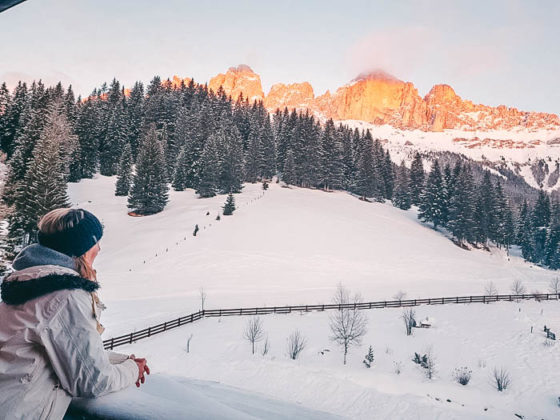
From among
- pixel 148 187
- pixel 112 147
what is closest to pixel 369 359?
pixel 148 187

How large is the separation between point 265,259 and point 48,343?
1504 inches

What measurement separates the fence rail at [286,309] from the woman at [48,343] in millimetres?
17615

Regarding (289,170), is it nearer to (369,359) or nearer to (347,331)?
(347,331)

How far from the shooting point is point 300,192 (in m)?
70.6

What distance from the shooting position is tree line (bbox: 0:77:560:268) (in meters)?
59.9

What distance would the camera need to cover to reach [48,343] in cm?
169

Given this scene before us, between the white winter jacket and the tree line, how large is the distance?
5412 centimetres

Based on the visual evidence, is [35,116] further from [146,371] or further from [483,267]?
[483,267]

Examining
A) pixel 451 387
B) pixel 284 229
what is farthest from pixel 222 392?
pixel 284 229

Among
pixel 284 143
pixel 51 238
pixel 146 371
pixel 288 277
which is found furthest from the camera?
pixel 284 143

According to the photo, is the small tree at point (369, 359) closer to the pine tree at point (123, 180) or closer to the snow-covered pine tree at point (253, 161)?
the pine tree at point (123, 180)

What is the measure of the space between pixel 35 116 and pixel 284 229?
134ft

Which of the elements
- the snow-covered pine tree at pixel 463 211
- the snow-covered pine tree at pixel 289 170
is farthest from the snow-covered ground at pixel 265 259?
the snow-covered pine tree at pixel 289 170

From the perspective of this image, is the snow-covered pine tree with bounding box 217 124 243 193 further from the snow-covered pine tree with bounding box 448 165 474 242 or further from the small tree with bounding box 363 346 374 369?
the small tree with bounding box 363 346 374 369
